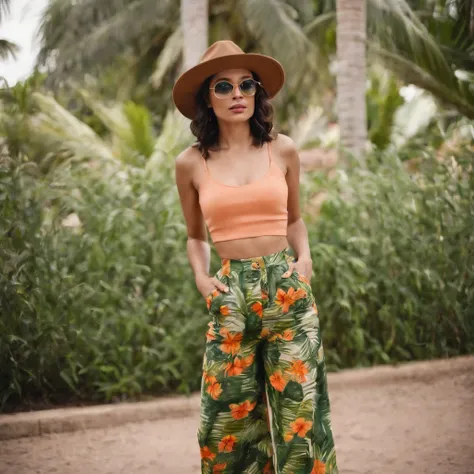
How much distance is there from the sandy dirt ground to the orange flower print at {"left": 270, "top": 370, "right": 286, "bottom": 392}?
1395 millimetres

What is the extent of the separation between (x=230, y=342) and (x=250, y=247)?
38cm

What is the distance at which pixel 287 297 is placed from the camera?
2.77 m

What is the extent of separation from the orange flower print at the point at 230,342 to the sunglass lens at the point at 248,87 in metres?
0.96

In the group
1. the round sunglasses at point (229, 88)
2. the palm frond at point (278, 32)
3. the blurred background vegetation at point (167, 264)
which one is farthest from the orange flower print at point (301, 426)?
the palm frond at point (278, 32)

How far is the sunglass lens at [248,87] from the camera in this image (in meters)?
2.91

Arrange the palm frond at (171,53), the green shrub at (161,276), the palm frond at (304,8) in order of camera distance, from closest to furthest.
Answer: the green shrub at (161,276), the palm frond at (304,8), the palm frond at (171,53)

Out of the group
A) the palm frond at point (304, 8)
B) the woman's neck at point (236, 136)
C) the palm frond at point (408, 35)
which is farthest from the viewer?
the palm frond at point (304, 8)

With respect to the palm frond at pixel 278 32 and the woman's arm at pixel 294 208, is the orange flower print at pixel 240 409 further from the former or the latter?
the palm frond at pixel 278 32

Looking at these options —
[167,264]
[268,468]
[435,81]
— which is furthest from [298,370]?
[435,81]

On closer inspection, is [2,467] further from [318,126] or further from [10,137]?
[318,126]

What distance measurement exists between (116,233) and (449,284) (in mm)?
2669

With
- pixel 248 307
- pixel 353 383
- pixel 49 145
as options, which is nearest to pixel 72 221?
pixel 353 383

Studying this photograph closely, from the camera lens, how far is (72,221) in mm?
5910

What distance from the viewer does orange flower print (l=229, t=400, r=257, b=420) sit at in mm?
2824
